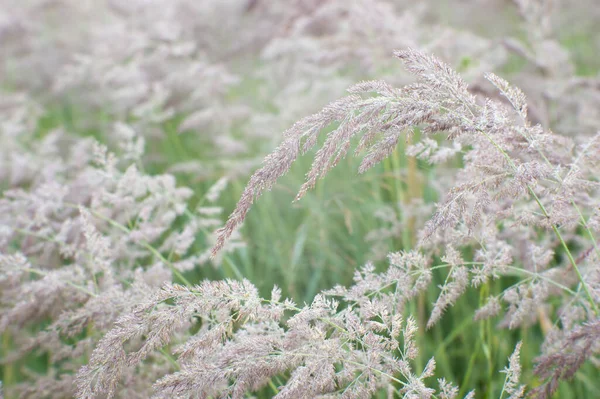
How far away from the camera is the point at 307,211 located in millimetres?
2492

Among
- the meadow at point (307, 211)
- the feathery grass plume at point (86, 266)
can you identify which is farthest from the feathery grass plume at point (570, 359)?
the feathery grass plume at point (86, 266)

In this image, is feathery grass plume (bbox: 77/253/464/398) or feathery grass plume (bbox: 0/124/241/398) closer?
feathery grass plume (bbox: 77/253/464/398)

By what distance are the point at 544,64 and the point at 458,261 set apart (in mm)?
1884

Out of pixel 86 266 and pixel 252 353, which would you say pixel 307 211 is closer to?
pixel 86 266

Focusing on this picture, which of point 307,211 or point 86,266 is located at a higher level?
point 307,211

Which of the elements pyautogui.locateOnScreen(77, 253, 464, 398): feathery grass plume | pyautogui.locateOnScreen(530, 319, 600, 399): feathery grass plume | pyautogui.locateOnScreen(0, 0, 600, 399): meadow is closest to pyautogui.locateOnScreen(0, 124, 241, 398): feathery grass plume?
pyautogui.locateOnScreen(0, 0, 600, 399): meadow

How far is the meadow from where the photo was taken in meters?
1.08

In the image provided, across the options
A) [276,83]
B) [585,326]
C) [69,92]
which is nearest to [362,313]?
[585,326]

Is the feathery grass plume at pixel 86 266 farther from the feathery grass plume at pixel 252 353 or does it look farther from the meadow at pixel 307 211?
the feathery grass plume at pixel 252 353

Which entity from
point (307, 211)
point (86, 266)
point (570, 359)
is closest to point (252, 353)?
point (570, 359)

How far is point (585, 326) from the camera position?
1.07 m

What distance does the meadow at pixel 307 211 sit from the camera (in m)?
1.08

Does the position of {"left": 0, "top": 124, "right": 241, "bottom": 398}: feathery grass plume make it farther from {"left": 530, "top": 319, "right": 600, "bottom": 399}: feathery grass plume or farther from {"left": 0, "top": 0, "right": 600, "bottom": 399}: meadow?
{"left": 530, "top": 319, "right": 600, "bottom": 399}: feathery grass plume

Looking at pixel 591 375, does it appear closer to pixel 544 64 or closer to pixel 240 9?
pixel 544 64
